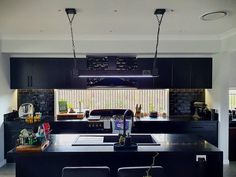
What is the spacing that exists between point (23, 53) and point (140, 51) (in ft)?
8.05

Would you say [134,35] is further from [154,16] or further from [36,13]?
[36,13]

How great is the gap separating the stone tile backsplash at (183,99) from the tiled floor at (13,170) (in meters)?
1.41

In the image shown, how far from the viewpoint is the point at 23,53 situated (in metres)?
5.33

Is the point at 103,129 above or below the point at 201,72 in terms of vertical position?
below

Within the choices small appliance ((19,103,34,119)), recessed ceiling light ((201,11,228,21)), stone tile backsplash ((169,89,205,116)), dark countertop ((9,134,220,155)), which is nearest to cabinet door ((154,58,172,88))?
stone tile backsplash ((169,89,205,116))

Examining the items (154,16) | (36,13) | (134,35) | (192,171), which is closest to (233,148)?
(192,171)

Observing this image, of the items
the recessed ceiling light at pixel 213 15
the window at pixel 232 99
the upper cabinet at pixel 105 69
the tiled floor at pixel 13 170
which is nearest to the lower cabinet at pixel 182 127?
the tiled floor at pixel 13 170

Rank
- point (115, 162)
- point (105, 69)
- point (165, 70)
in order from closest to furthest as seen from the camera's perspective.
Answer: point (115, 162) → point (105, 69) → point (165, 70)

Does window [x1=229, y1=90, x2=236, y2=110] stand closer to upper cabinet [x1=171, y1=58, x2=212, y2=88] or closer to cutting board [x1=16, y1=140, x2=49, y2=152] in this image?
upper cabinet [x1=171, y1=58, x2=212, y2=88]

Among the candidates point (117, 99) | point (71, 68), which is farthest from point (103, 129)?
point (71, 68)

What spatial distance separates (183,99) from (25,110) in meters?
3.66

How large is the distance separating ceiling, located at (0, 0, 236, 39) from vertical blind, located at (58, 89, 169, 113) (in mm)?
1485

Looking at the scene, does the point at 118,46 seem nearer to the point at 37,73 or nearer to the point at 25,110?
the point at 37,73

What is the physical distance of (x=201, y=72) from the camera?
5.62m
